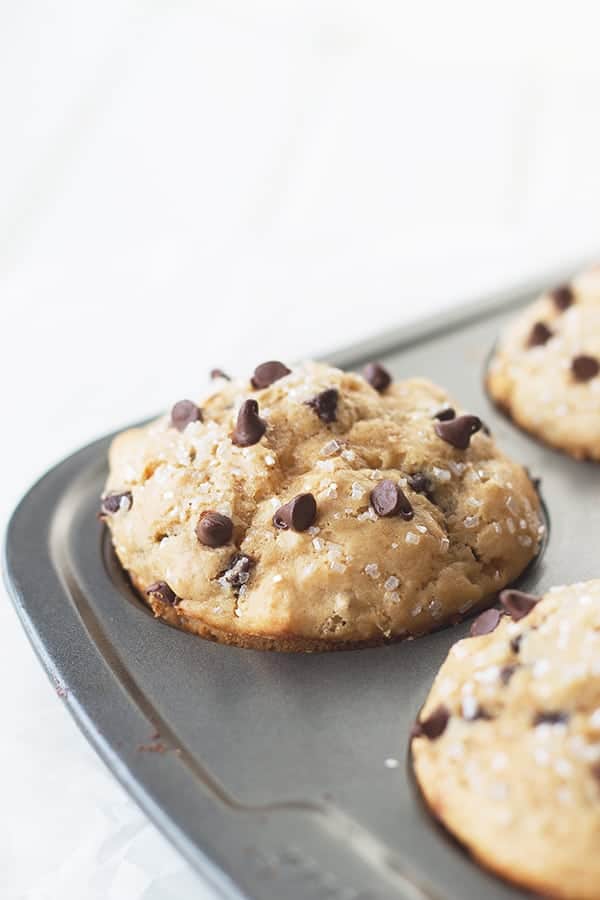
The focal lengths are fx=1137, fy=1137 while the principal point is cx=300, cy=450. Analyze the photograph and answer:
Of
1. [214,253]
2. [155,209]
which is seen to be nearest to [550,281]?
[214,253]

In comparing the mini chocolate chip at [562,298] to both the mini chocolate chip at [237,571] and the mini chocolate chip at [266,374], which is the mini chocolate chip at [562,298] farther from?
the mini chocolate chip at [237,571]

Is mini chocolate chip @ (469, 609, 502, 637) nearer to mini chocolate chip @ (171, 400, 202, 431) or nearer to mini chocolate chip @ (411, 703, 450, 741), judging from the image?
mini chocolate chip @ (411, 703, 450, 741)

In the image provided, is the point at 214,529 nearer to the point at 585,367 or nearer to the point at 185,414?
the point at 185,414

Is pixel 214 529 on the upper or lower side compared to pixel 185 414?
lower

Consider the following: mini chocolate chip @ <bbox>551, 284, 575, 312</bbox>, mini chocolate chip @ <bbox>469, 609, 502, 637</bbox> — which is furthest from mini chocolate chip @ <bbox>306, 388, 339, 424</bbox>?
mini chocolate chip @ <bbox>551, 284, 575, 312</bbox>

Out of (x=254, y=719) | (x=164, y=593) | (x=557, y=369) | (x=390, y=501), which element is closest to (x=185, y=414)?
(x=164, y=593)
